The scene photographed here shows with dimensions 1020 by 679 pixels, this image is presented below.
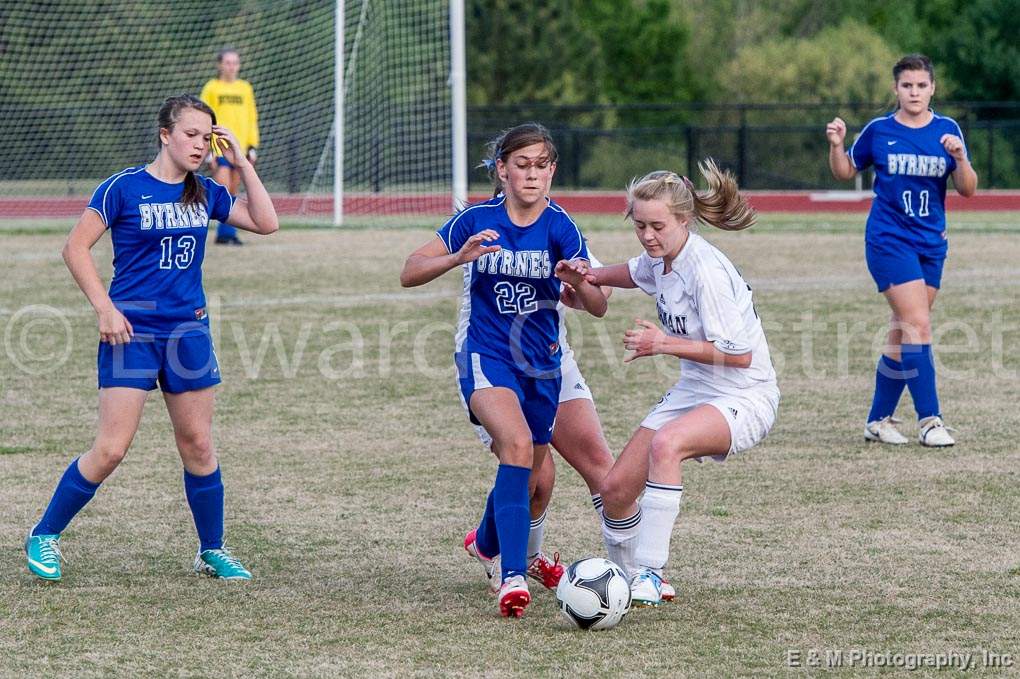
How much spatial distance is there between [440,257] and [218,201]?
96cm

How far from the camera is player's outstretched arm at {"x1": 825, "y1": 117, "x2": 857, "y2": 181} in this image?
23.6 feet

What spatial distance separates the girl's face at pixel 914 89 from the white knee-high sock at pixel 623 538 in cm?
345

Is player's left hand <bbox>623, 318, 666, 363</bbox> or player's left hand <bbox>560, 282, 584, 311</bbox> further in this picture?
player's left hand <bbox>560, 282, 584, 311</bbox>

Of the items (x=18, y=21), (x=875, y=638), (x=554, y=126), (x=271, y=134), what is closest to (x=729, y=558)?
(x=875, y=638)

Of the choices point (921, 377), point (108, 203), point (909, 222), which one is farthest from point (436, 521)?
point (909, 222)

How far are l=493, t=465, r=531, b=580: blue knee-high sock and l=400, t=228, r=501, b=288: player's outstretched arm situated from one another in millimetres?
696

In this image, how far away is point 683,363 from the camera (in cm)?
491

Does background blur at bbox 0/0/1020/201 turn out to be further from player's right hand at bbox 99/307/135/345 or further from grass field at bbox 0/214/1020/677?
player's right hand at bbox 99/307/135/345

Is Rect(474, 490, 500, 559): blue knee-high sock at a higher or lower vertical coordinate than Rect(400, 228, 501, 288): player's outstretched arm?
lower

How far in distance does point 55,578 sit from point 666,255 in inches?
95.7

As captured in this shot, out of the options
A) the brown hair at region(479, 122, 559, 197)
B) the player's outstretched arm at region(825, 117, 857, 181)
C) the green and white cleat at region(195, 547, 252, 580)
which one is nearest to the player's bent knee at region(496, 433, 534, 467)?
the brown hair at region(479, 122, 559, 197)

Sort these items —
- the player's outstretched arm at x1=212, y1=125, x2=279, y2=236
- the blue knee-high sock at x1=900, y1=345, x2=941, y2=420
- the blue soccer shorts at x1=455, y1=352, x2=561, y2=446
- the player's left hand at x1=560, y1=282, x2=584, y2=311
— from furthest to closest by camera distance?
the blue knee-high sock at x1=900, y1=345, x2=941, y2=420 < the player's outstretched arm at x1=212, y1=125, x2=279, y2=236 < the player's left hand at x1=560, y1=282, x2=584, y2=311 < the blue soccer shorts at x1=455, y1=352, x2=561, y2=446

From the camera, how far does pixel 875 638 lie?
4.34m

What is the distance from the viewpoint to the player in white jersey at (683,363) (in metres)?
4.64
